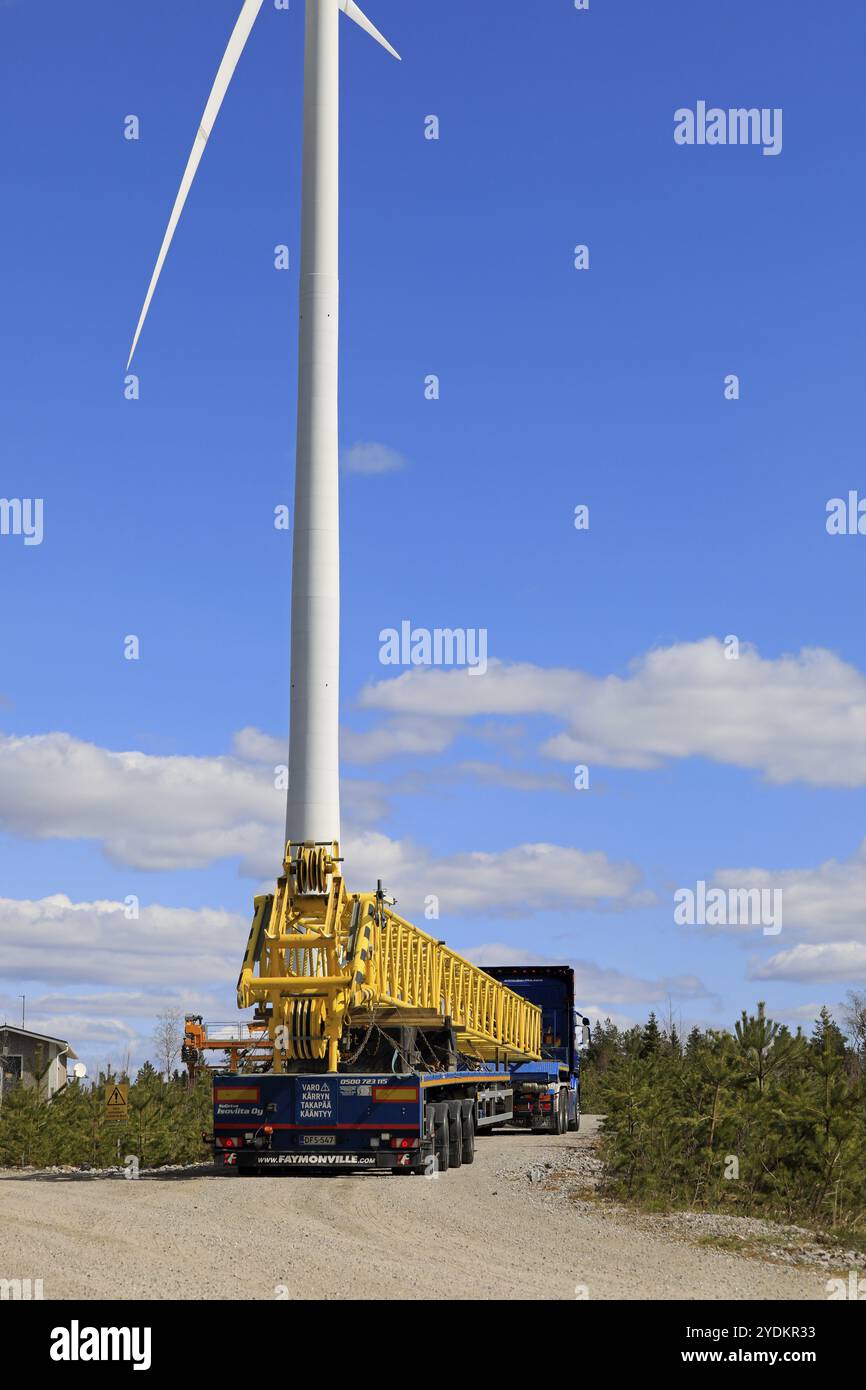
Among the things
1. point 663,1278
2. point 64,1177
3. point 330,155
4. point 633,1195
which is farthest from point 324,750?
point 663,1278

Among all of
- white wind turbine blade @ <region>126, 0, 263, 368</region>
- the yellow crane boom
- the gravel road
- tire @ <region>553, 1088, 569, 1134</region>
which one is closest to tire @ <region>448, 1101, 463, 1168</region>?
the yellow crane boom

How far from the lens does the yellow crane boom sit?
25.7 metres

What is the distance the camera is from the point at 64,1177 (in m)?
26.2

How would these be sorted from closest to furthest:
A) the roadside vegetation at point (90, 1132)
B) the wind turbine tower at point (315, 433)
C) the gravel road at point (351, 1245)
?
the gravel road at point (351, 1245), the roadside vegetation at point (90, 1132), the wind turbine tower at point (315, 433)

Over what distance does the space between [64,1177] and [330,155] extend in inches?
919

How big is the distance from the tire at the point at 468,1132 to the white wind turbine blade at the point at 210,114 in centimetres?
1908

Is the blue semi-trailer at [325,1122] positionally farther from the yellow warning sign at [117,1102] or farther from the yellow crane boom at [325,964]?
the yellow warning sign at [117,1102]

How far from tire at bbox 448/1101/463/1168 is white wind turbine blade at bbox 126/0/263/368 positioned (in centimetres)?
1923

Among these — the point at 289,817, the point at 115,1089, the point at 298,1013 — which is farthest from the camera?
the point at 289,817

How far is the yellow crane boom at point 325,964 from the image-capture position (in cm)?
2569

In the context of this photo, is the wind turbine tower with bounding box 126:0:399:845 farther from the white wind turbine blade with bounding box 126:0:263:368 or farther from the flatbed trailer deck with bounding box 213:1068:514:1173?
the flatbed trailer deck with bounding box 213:1068:514:1173

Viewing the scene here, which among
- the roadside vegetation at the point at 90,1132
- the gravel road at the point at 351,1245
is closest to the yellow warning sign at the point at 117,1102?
the roadside vegetation at the point at 90,1132

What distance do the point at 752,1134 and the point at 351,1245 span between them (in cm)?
925
